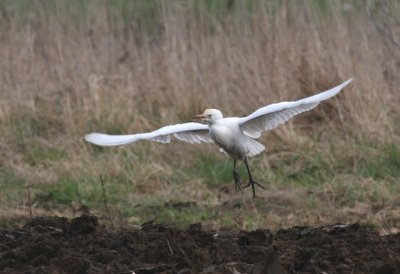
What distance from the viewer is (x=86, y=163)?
8.30 metres

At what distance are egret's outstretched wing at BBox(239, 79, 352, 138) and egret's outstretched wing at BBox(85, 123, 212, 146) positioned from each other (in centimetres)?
28

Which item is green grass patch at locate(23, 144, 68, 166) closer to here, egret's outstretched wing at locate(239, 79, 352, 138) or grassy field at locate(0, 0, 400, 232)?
grassy field at locate(0, 0, 400, 232)

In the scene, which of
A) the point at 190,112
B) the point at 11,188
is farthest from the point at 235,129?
the point at 190,112

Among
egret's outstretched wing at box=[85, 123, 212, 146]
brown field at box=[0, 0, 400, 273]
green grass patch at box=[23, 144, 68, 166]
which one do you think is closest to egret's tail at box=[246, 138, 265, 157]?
egret's outstretched wing at box=[85, 123, 212, 146]

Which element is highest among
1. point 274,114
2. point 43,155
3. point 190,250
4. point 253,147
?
point 43,155

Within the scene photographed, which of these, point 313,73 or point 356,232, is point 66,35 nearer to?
point 313,73

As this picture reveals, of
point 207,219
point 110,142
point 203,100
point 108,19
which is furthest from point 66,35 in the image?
point 110,142

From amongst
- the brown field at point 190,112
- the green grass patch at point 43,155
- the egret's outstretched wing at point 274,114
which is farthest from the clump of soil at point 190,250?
the green grass patch at point 43,155

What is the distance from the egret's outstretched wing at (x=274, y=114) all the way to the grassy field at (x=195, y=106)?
1.20 metres

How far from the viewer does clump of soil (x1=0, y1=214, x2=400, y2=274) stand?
4.20m

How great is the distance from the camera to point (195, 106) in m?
9.24

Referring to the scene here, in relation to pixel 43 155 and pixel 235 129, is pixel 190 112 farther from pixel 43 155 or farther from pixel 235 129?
pixel 235 129

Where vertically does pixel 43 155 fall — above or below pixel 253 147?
above

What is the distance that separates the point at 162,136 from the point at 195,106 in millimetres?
3349
